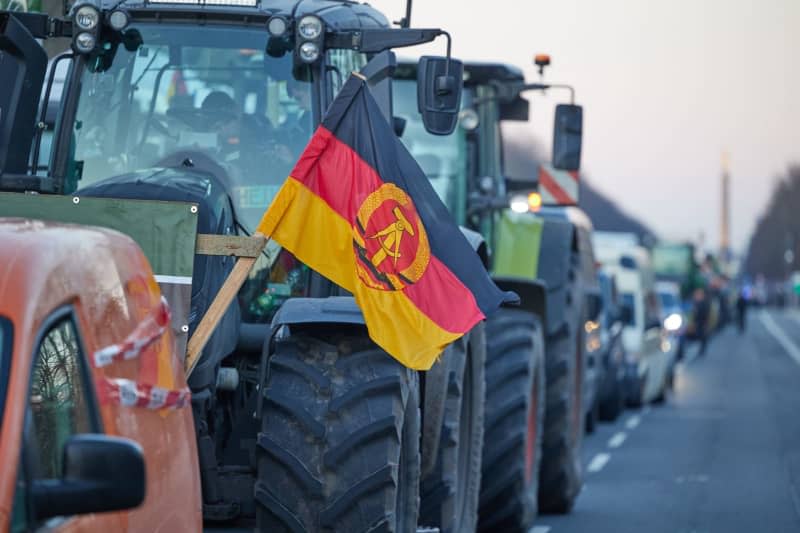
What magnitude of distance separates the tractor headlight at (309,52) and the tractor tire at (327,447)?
1759 mm

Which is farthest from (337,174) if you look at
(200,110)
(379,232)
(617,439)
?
(617,439)

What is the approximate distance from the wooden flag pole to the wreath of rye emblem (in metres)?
0.58

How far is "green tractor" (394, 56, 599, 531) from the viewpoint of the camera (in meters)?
11.9

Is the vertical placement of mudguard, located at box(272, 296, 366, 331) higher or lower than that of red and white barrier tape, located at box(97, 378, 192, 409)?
lower

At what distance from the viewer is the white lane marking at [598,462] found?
18.8m

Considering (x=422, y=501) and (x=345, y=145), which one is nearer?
(x=345, y=145)

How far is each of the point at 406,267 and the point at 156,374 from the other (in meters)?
2.59

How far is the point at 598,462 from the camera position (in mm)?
19578

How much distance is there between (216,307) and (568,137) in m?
5.03

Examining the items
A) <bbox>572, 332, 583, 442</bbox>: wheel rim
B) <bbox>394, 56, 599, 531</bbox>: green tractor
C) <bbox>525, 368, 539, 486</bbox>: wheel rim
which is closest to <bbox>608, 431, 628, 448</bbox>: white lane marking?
<bbox>572, 332, 583, 442</bbox>: wheel rim

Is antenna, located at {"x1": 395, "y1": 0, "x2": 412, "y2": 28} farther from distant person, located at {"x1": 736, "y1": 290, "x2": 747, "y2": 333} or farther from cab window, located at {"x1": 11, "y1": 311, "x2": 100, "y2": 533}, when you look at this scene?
distant person, located at {"x1": 736, "y1": 290, "x2": 747, "y2": 333}

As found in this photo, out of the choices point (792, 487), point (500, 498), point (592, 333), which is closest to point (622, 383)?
point (592, 333)

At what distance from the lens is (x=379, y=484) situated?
705 cm

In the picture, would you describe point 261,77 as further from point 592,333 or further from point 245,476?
point 592,333
